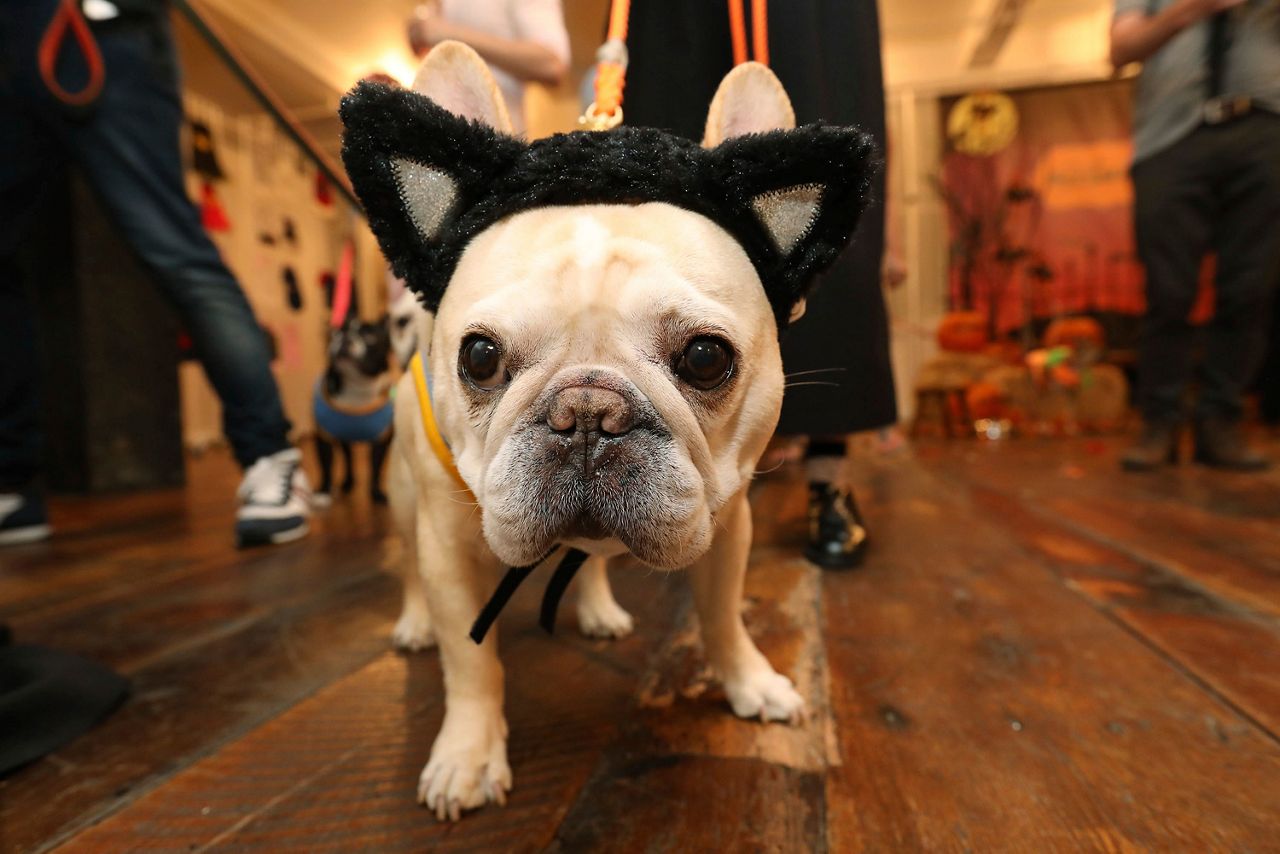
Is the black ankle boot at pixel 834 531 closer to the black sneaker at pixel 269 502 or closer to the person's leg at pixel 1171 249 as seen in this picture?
the black sneaker at pixel 269 502

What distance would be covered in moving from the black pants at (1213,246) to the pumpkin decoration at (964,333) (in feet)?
9.95

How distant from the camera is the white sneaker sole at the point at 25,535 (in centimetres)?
230

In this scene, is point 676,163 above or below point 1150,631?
above

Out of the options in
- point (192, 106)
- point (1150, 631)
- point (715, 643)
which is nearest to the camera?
point (715, 643)

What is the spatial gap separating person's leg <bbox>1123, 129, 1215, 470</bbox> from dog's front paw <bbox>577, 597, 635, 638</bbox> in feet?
9.89

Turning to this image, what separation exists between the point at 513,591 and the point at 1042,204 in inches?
299

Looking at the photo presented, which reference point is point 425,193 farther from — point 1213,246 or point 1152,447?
point 1152,447

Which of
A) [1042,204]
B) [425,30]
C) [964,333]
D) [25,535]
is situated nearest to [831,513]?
[425,30]

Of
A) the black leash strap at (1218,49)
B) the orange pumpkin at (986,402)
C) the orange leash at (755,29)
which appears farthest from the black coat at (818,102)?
the orange pumpkin at (986,402)

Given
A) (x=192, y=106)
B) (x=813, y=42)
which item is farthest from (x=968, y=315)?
(x=192, y=106)

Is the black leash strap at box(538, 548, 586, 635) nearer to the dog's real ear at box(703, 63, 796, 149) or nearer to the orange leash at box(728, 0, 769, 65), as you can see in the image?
the dog's real ear at box(703, 63, 796, 149)

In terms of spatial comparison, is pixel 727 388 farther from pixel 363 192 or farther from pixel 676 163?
pixel 363 192

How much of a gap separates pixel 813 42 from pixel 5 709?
176 centimetres

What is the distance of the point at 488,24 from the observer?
1.85 m
